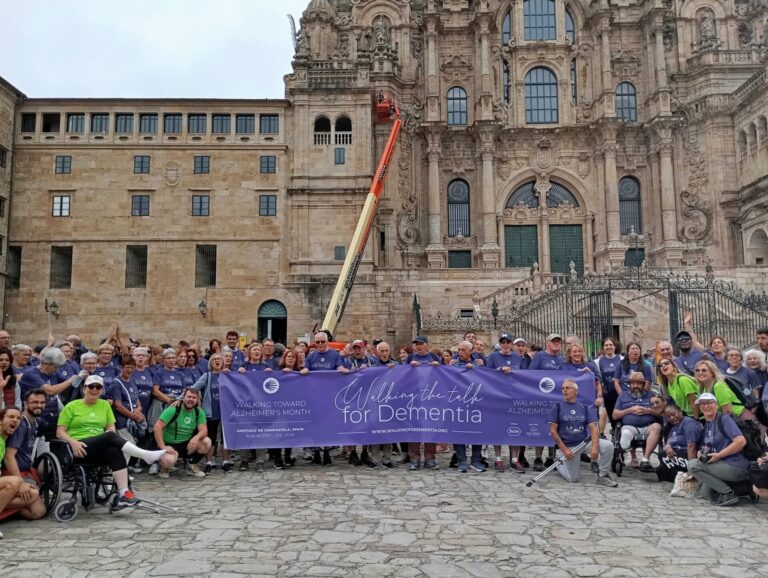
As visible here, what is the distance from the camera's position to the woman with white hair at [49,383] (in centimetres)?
870

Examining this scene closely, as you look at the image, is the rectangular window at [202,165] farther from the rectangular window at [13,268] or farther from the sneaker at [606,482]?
the sneaker at [606,482]

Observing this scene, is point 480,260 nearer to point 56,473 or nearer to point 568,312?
point 568,312

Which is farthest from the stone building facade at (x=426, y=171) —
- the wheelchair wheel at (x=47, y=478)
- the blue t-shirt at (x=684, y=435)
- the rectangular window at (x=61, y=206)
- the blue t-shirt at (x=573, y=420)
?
the wheelchair wheel at (x=47, y=478)

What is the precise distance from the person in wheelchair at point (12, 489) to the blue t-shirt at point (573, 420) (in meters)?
7.60

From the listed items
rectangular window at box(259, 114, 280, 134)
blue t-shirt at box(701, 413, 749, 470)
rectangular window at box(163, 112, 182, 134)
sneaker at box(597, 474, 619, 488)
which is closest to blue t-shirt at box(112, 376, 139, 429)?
sneaker at box(597, 474, 619, 488)

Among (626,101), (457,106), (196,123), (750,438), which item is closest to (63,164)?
(196,123)

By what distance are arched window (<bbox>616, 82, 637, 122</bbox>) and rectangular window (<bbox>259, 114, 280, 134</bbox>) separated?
22.0m

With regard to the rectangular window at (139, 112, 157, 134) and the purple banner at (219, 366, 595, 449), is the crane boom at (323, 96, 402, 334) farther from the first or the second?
the rectangular window at (139, 112, 157, 134)

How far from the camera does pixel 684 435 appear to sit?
9.45 m

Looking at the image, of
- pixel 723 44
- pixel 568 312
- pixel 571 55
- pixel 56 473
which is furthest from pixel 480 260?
pixel 56 473

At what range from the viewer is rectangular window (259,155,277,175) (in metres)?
32.2

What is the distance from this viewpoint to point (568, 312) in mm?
25500

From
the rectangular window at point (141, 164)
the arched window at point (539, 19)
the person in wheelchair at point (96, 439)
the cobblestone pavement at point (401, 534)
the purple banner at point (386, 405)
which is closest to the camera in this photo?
the cobblestone pavement at point (401, 534)

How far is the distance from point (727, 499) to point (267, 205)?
2711cm
